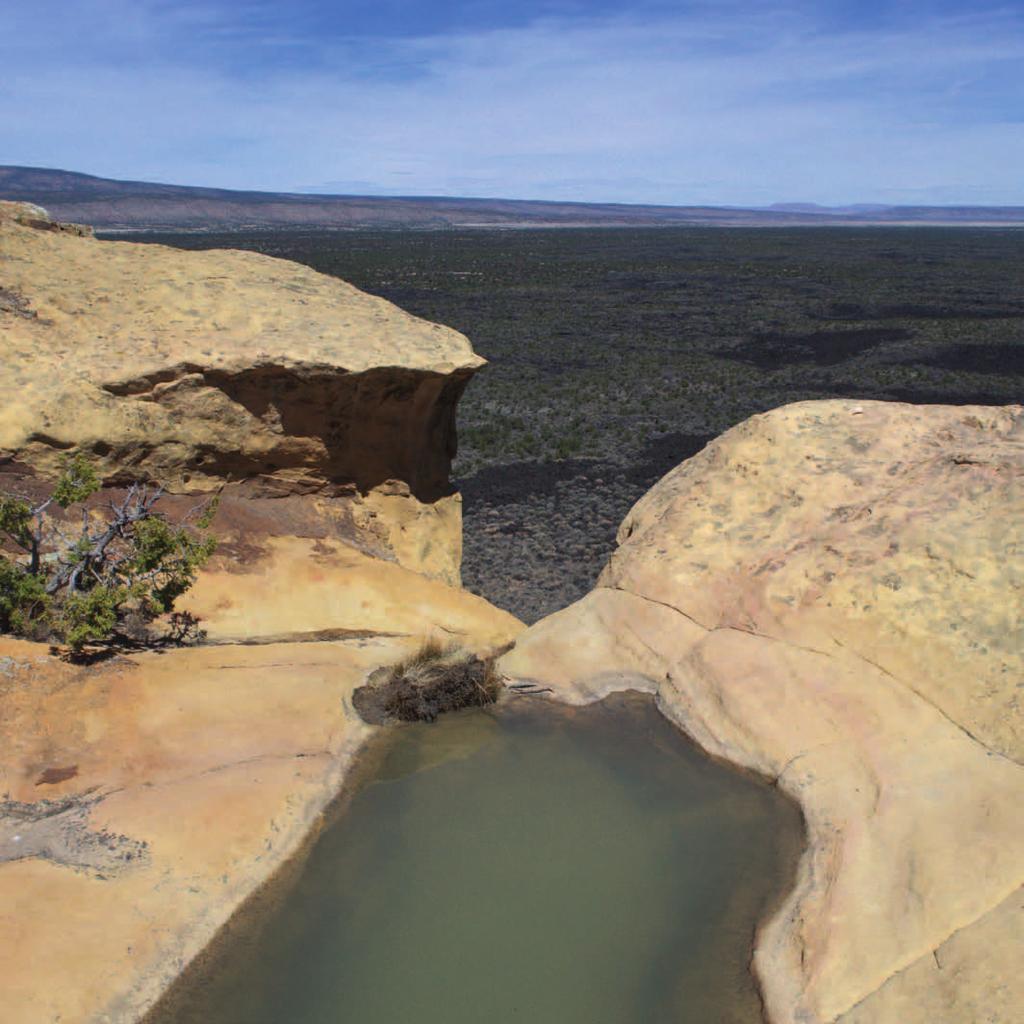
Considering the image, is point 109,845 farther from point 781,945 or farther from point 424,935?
point 781,945

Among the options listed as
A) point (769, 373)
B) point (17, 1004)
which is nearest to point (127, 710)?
point (17, 1004)

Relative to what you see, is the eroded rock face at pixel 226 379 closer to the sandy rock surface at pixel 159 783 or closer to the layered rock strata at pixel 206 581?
the layered rock strata at pixel 206 581

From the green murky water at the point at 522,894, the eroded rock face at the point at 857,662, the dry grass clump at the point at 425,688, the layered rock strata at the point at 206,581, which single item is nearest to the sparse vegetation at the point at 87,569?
the layered rock strata at the point at 206,581

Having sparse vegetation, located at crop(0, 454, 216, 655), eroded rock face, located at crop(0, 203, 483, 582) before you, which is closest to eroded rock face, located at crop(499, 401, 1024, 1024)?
eroded rock face, located at crop(0, 203, 483, 582)

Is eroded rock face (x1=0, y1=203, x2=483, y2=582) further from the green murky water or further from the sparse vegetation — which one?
the green murky water

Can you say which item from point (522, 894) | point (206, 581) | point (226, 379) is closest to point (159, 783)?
point (522, 894)

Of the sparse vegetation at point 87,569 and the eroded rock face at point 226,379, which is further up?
the eroded rock face at point 226,379
